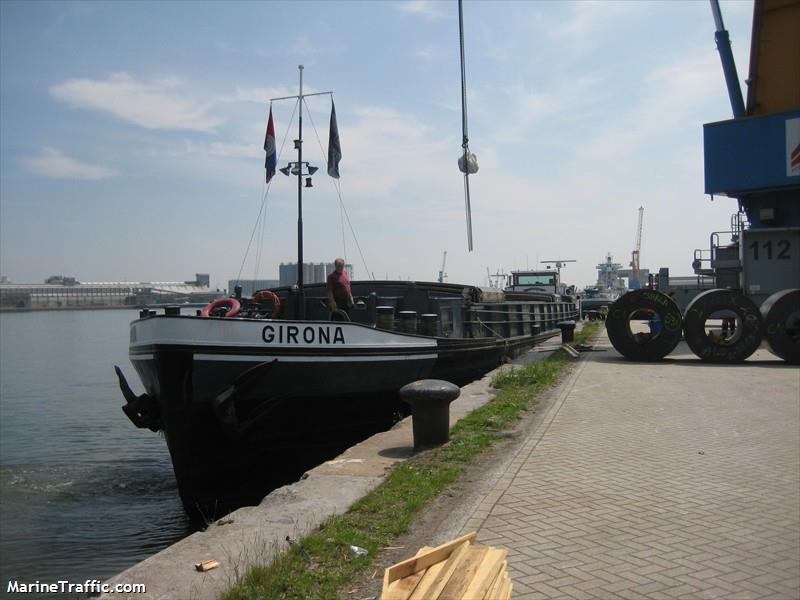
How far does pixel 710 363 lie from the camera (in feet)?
52.0

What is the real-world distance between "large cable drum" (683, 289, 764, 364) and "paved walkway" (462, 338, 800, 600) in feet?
20.0

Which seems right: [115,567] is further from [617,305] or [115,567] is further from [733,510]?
[617,305]

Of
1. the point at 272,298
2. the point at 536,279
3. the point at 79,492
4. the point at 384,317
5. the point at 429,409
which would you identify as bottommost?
the point at 79,492

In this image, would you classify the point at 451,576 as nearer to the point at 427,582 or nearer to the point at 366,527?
the point at 427,582

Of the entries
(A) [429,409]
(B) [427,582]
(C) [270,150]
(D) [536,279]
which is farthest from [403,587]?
(D) [536,279]

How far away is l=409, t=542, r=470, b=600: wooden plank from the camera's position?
3161mm

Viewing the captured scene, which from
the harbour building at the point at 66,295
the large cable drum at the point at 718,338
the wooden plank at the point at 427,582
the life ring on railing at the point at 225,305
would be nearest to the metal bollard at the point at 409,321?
the life ring on railing at the point at 225,305

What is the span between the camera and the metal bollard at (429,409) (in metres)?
7.70

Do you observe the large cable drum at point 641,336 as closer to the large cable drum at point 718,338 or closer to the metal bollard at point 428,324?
the large cable drum at point 718,338

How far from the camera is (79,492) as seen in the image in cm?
1105

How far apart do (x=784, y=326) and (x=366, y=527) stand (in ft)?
45.3

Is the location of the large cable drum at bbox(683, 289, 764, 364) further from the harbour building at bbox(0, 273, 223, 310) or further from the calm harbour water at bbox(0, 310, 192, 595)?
the harbour building at bbox(0, 273, 223, 310)

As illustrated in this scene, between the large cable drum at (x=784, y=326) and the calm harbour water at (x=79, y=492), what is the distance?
516 inches

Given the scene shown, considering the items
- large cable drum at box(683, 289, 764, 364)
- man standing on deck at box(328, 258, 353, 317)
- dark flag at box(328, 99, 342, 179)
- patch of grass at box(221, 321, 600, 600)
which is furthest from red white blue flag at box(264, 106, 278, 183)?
large cable drum at box(683, 289, 764, 364)
